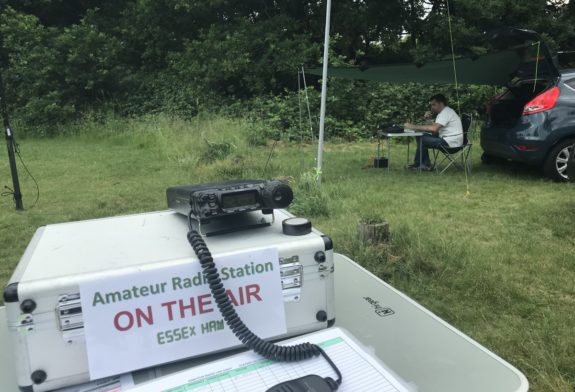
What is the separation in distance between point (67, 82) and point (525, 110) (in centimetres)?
1338

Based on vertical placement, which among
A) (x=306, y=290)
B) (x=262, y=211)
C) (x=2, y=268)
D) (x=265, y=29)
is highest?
(x=265, y=29)

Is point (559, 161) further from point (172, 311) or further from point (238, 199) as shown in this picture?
point (172, 311)

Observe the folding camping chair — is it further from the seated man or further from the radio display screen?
the radio display screen

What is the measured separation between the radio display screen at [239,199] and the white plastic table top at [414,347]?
0.33 m

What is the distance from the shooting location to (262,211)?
107cm

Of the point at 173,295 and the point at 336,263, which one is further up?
the point at 173,295

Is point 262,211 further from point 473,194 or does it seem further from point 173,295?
point 473,194

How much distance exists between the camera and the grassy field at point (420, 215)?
227cm

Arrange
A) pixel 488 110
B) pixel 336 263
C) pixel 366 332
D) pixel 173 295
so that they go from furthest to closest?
pixel 488 110 < pixel 336 263 < pixel 366 332 < pixel 173 295

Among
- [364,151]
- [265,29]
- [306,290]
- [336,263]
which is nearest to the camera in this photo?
[306,290]

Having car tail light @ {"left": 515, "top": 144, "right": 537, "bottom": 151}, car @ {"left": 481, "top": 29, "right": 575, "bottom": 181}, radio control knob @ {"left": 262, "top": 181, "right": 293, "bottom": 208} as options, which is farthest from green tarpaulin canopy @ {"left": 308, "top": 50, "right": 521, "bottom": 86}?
radio control knob @ {"left": 262, "top": 181, "right": 293, "bottom": 208}

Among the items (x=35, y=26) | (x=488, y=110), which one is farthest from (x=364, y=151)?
(x=35, y=26)

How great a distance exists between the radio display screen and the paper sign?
120mm

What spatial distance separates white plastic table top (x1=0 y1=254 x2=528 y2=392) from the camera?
93 cm
